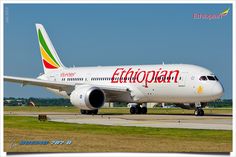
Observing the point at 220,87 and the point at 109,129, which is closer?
the point at 109,129

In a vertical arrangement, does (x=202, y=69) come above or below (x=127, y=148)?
above

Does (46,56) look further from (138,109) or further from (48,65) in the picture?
(138,109)

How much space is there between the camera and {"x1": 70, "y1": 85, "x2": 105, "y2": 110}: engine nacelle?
48.6 metres

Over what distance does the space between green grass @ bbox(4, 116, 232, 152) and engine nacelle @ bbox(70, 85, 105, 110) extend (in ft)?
52.3

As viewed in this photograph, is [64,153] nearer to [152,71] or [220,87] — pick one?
[220,87]

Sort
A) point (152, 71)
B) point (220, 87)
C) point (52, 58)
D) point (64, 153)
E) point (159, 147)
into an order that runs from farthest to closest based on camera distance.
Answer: point (52, 58)
point (152, 71)
point (220, 87)
point (159, 147)
point (64, 153)

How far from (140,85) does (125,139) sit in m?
27.1

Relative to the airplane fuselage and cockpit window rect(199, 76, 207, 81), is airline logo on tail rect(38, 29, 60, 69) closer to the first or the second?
the airplane fuselage

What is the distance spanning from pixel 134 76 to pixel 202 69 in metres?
7.24

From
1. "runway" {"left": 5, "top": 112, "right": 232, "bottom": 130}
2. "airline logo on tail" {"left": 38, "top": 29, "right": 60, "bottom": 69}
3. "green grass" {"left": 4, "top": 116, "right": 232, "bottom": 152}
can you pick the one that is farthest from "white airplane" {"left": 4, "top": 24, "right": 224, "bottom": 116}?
"green grass" {"left": 4, "top": 116, "right": 232, "bottom": 152}

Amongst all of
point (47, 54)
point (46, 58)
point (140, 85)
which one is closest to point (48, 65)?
point (46, 58)

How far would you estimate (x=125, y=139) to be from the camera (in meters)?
25.5

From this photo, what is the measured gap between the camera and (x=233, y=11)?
2505cm

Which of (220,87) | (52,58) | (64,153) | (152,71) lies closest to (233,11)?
(64,153)
